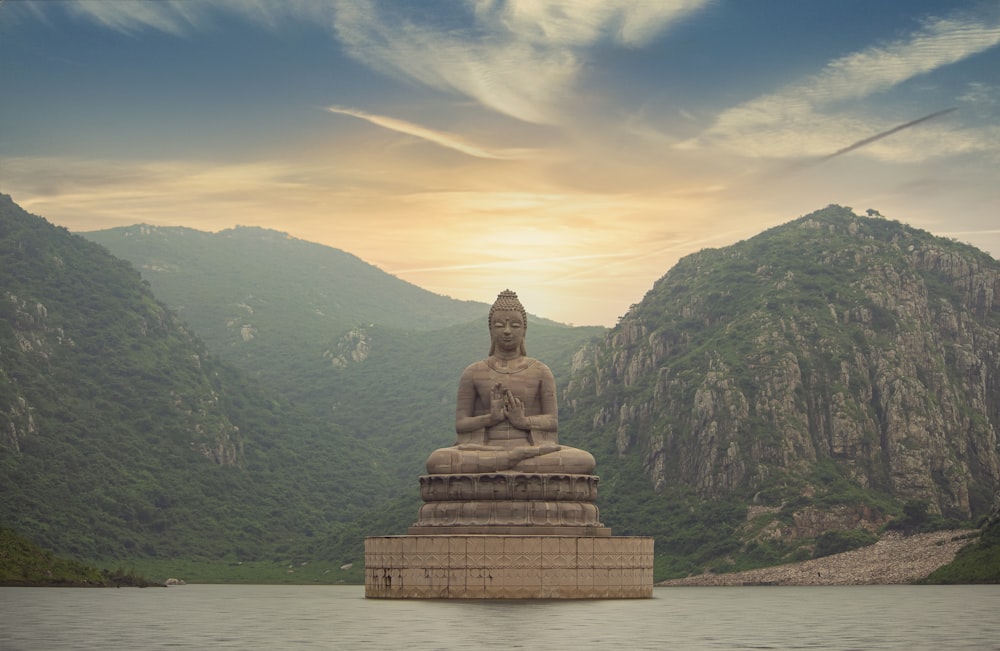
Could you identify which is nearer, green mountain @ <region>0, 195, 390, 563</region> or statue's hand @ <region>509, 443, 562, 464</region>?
statue's hand @ <region>509, 443, 562, 464</region>

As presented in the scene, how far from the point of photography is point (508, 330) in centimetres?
5628

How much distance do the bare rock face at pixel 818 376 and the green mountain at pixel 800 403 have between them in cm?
15

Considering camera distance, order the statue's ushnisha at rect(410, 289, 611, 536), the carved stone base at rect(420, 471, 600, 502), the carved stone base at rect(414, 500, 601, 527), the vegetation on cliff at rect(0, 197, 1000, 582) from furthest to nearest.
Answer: the vegetation on cliff at rect(0, 197, 1000, 582) → the carved stone base at rect(420, 471, 600, 502) → the statue's ushnisha at rect(410, 289, 611, 536) → the carved stone base at rect(414, 500, 601, 527)

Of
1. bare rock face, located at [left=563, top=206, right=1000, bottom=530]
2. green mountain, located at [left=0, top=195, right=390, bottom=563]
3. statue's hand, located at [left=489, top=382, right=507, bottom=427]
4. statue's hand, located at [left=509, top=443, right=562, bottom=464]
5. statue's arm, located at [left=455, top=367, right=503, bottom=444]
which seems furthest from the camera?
green mountain, located at [left=0, top=195, right=390, bottom=563]

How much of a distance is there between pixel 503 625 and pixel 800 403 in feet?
279

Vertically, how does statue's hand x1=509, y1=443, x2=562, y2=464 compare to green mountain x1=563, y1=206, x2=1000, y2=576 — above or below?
below

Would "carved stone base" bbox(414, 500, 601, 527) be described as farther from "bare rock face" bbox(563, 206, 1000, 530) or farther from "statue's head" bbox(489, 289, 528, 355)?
"bare rock face" bbox(563, 206, 1000, 530)

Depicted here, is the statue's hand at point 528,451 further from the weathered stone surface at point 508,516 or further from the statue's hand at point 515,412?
the statue's hand at point 515,412

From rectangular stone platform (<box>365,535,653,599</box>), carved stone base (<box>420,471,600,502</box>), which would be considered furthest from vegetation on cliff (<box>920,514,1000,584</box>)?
rectangular stone platform (<box>365,535,653,599</box>)

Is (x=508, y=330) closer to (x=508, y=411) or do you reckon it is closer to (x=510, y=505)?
(x=508, y=411)

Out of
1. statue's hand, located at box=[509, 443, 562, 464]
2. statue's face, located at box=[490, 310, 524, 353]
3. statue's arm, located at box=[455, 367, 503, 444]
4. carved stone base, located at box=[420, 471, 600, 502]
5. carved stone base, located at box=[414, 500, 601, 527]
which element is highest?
statue's face, located at box=[490, 310, 524, 353]

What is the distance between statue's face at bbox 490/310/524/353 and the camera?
2217 inches

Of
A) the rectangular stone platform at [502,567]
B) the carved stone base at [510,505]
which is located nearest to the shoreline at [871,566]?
the carved stone base at [510,505]

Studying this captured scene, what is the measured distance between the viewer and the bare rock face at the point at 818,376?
373 feet
